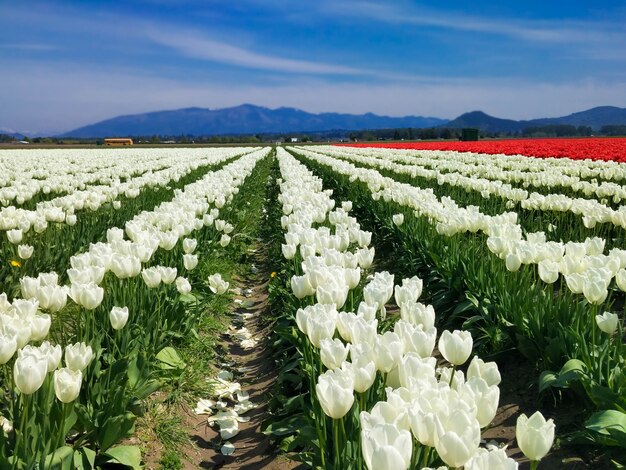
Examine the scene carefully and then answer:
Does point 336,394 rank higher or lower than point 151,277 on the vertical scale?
higher

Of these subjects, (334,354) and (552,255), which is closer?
(334,354)

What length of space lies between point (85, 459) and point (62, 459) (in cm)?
27

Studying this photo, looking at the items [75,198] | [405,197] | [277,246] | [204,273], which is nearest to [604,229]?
[405,197]

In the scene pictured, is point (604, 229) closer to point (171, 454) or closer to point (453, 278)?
point (453, 278)

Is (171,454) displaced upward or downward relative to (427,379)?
downward

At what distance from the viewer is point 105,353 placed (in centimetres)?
345

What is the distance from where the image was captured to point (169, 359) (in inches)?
153

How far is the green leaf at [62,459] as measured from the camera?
223 cm

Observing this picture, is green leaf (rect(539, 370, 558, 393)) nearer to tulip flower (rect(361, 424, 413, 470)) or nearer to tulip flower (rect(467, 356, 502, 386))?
tulip flower (rect(467, 356, 502, 386))

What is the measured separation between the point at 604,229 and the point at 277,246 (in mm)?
4354

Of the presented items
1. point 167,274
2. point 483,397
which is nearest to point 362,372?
point 483,397

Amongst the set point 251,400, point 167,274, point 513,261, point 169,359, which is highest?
point 513,261

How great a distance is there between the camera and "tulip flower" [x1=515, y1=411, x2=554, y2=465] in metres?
Result: 1.53

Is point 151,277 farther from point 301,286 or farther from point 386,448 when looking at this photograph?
point 386,448
